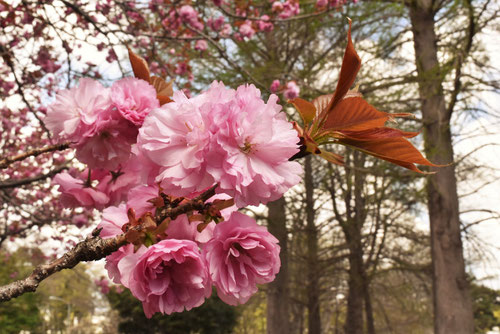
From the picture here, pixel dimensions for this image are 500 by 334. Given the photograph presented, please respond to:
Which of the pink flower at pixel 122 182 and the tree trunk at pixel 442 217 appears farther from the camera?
the tree trunk at pixel 442 217

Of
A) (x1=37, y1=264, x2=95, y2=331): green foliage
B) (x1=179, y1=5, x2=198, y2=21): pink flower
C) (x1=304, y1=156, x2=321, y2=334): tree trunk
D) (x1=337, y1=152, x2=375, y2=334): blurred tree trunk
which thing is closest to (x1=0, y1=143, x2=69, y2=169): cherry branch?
(x1=179, y1=5, x2=198, y2=21): pink flower

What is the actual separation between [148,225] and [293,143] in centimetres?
24

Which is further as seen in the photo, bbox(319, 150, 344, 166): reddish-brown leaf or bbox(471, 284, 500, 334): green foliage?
bbox(471, 284, 500, 334): green foliage

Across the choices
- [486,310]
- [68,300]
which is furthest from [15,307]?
[486,310]

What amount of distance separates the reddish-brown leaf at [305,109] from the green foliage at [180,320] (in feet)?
37.8

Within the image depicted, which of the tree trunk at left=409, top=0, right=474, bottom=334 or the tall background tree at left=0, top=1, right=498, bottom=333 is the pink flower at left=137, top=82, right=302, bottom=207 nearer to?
the tall background tree at left=0, top=1, right=498, bottom=333

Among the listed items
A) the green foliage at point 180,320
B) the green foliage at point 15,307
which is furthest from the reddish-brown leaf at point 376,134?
the green foliage at point 180,320

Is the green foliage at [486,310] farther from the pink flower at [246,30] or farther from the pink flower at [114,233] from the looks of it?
the pink flower at [114,233]

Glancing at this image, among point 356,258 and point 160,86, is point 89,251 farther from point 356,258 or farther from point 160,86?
point 356,258

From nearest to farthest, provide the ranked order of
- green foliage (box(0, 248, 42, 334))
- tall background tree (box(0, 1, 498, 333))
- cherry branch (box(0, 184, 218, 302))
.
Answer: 1. cherry branch (box(0, 184, 218, 302))
2. tall background tree (box(0, 1, 498, 333))
3. green foliage (box(0, 248, 42, 334))

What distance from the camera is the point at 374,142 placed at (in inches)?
25.6

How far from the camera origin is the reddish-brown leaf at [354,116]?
67cm

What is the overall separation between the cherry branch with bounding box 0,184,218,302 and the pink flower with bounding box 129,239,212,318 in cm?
4

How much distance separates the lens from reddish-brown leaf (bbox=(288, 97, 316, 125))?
2.31 feet
